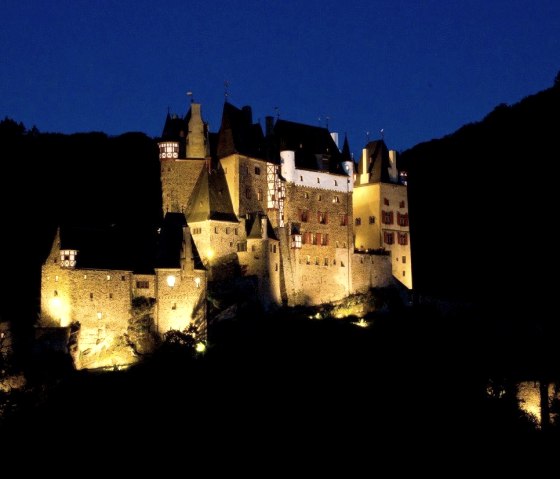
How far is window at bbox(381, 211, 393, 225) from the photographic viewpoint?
202 feet

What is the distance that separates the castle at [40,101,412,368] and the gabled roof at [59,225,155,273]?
54mm

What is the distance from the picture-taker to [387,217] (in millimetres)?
61938

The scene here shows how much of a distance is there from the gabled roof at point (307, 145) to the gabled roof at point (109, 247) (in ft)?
37.3

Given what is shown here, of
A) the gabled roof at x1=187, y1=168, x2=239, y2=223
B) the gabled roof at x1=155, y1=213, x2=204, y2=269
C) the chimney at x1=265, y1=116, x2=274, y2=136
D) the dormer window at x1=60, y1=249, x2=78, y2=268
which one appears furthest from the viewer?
the chimney at x1=265, y1=116, x2=274, y2=136

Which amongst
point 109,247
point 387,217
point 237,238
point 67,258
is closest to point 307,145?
point 387,217

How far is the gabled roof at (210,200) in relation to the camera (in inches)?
2082

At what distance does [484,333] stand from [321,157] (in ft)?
42.5

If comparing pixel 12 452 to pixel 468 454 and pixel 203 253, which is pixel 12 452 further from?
pixel 468 454

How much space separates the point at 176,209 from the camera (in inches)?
2120

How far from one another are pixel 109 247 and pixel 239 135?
11.2 metres

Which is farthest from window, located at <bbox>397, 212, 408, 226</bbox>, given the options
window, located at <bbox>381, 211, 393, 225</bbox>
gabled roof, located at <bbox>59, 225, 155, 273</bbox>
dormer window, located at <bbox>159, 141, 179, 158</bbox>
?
gabled roof, located at <bbox>59, 225, 155, 273</bbox>

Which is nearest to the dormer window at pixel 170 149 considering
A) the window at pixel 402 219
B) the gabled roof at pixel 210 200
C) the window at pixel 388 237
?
the gabled roof at pixel 210 200

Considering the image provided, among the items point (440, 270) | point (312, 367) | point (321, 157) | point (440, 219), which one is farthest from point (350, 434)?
point (440, 219)

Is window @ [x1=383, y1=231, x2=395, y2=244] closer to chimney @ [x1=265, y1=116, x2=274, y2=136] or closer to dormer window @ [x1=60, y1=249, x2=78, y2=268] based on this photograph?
chimney @ [x1=265, y1=116, x2=274, y2=136]
